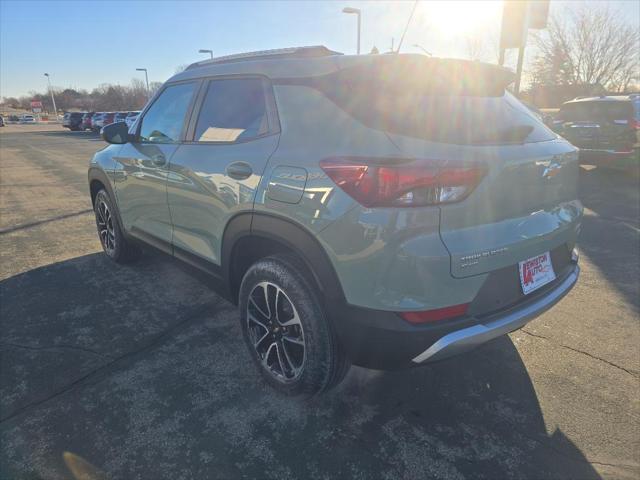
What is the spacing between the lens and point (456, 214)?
178cm

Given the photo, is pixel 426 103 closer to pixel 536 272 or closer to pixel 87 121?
pixel 536 272

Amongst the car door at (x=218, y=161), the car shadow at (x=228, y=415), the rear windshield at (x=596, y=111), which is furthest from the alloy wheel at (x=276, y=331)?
the rear windshield at (x=596, y=111)

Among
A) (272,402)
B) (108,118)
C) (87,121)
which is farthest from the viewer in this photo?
(87,121)

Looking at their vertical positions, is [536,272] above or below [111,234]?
above

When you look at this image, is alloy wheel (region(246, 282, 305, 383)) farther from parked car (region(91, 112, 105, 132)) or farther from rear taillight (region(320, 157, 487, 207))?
parked car (region(91, 112, 105, 132))

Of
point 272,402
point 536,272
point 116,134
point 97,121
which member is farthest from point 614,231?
point 97,121

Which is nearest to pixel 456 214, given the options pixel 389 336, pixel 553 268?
pixel 389 336

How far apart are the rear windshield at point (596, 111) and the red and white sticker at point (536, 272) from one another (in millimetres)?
8577

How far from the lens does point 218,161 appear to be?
2.54 meters

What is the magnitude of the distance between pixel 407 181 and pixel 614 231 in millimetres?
4870

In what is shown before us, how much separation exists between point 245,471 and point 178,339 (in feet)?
4.44

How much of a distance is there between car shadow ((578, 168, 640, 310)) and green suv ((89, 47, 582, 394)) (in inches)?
72.7

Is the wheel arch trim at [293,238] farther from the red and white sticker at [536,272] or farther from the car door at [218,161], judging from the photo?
the red and white sticker at [536,272]

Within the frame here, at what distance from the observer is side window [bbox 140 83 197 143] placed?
309 cm
